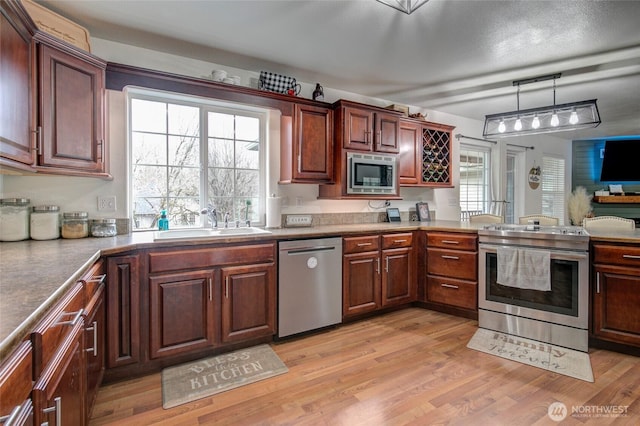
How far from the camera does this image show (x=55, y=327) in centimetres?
105

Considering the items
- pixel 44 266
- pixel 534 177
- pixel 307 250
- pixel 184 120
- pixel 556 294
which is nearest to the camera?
pixel 44 266

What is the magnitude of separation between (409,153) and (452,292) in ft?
5.61

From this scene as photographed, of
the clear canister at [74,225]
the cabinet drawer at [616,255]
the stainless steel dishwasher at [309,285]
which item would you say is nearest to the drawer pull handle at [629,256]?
the cabinet drawer at [616,255]

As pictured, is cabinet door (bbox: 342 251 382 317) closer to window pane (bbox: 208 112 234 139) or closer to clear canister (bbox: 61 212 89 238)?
window pane (bbox: 208 112 234 139)

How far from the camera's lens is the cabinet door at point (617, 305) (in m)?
2.39

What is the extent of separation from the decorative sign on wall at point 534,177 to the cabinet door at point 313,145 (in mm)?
4504

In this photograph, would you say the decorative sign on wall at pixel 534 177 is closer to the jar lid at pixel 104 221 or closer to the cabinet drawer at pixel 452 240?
the cabinet drawer at pixel 452 240

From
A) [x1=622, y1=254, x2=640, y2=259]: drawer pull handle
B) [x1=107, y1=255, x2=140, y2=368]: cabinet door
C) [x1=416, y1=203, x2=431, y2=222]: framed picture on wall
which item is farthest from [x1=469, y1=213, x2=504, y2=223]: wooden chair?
[x1=107, y1=255, x2=140, y2=368]: cabinet door

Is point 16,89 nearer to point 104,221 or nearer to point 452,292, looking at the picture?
point 104,221

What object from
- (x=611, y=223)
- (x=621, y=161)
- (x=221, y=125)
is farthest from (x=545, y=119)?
(x=621, y=161)

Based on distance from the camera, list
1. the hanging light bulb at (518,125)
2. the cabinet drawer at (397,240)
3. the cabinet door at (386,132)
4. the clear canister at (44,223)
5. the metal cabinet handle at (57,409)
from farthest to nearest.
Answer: the cabinet door at (386,132), the hanging light bulb at (518,125), the cabinet drawer at (397,240), the clear canister at (44,223), the metal cabinet handle at (57,409)

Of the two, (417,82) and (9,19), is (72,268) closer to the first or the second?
(9,19)

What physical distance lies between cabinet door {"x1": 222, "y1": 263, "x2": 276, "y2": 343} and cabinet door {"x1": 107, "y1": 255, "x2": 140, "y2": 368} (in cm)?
57

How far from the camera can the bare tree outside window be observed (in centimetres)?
273
